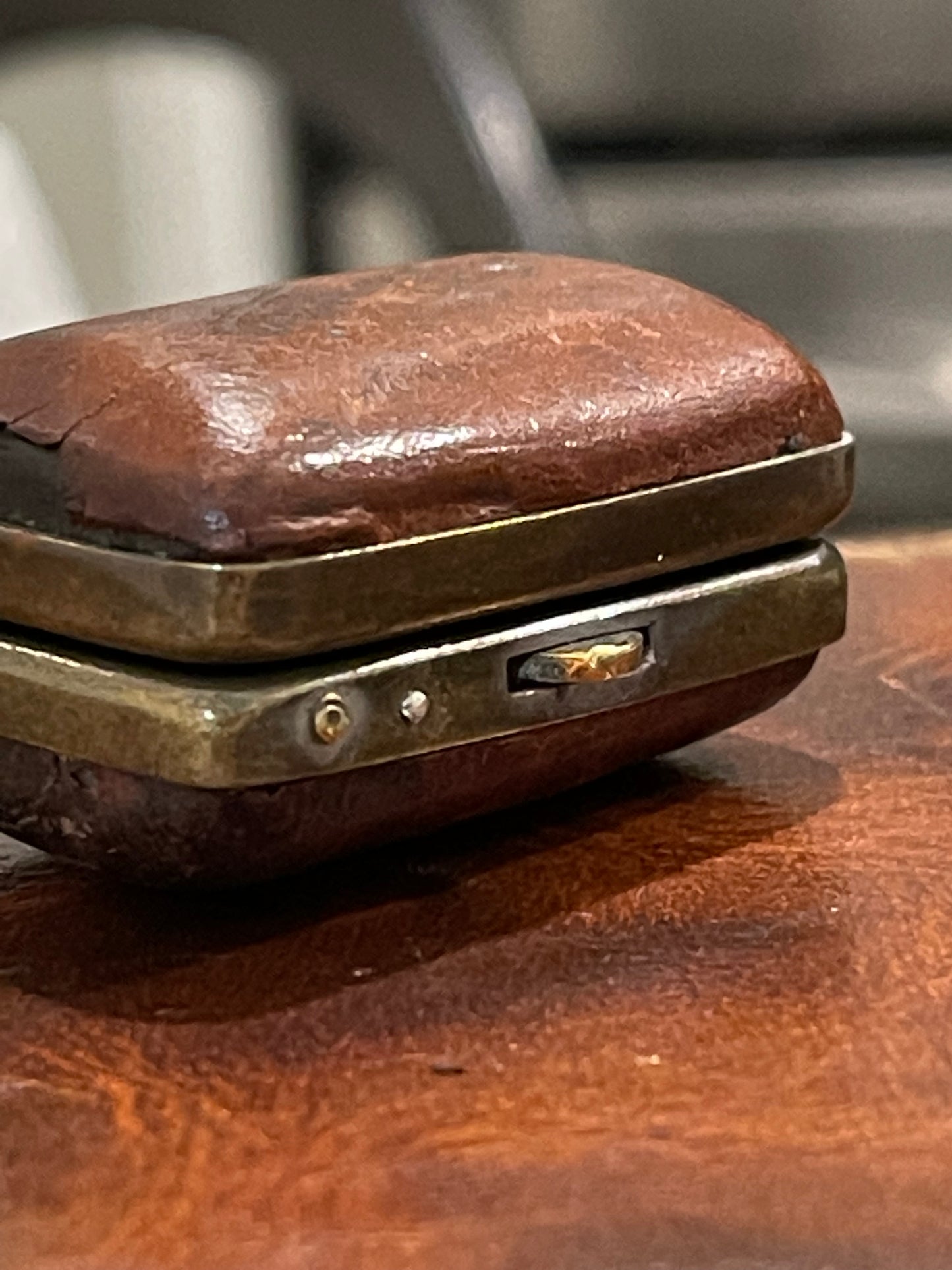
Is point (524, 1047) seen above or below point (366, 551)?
below

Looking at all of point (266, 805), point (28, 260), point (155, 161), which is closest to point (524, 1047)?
point (266, 805)

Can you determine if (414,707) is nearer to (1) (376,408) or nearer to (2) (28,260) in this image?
(1) (376,408)

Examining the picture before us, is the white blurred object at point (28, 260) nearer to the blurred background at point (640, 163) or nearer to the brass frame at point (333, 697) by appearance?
the blurred background at point (640, 163)

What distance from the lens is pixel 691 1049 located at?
0.53 meters

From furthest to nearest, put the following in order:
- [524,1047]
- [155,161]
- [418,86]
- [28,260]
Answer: [155,161] < [28,260] < [418,86] < [524,1047]

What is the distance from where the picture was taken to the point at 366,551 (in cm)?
54

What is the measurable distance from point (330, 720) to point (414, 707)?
0.03 metres

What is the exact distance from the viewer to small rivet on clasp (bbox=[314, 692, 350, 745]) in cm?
54

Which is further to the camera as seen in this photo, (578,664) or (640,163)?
(640,163)

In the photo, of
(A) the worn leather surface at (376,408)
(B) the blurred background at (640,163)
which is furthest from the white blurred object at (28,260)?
(A) the worn leather surface at (376,408)

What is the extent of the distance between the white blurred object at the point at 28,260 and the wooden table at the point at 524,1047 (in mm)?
1107

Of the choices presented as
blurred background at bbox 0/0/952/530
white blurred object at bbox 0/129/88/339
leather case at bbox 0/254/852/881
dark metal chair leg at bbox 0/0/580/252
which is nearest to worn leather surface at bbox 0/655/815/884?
leather case at bbox 0/254/852/881

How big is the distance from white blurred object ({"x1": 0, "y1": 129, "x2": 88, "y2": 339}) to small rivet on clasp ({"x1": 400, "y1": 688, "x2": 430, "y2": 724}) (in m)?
1.15

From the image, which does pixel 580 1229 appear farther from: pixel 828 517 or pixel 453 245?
pixel 453 245
